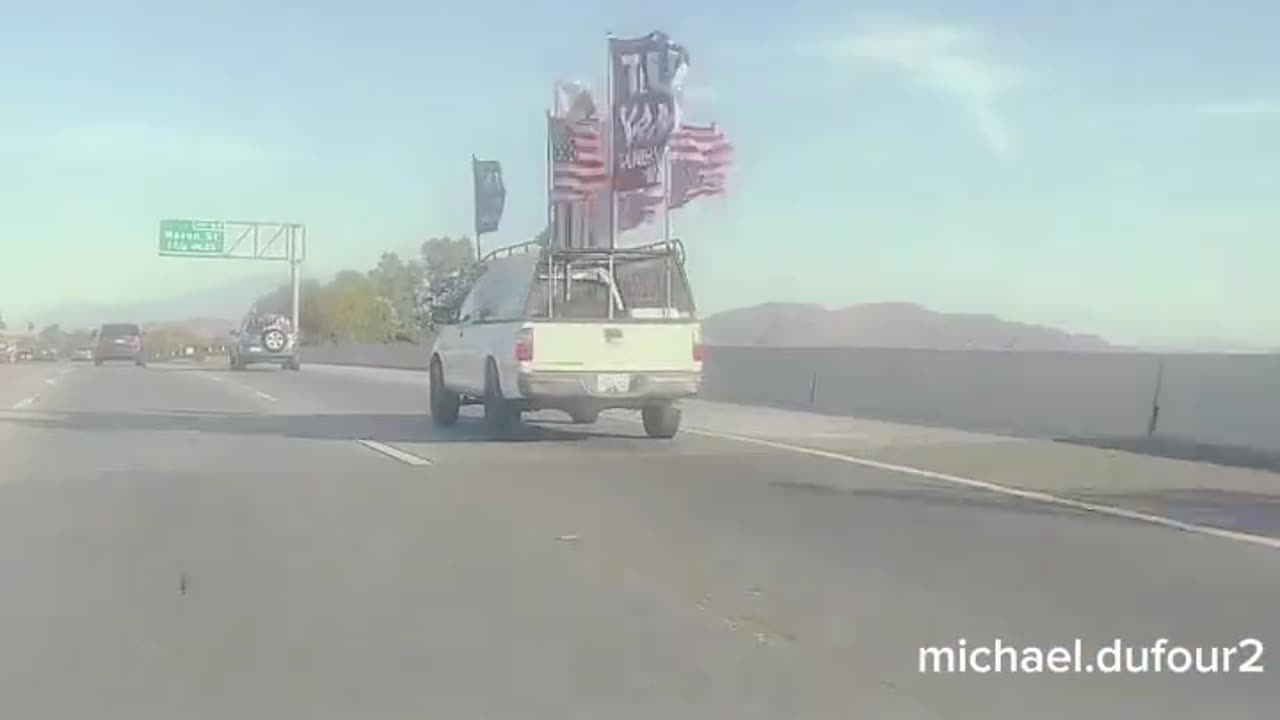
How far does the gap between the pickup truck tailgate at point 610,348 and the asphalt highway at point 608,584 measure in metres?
1.38

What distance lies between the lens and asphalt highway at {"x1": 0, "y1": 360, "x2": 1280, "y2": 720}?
7297mm

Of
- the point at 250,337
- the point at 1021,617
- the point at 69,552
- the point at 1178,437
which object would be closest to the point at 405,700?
the point at 1021,617

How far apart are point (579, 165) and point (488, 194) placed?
13698mm

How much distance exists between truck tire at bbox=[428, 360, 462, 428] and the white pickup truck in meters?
0.61

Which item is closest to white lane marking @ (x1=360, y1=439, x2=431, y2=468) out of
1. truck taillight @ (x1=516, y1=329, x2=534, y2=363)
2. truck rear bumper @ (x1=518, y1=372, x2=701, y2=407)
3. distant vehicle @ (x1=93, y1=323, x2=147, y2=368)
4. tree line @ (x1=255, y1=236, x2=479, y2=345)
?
truck rear bumper @ (x1=518, y1=372, x2=701, y2=407)

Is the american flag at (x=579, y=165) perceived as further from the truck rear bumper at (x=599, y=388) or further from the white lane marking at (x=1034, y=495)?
the truck rear bumper at (x=599, y=388)

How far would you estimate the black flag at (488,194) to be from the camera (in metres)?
52.3

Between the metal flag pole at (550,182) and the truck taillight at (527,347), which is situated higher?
the metal flag pole at (550,182)

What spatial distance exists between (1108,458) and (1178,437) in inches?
78.2

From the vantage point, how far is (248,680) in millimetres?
7547

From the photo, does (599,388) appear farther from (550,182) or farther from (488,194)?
(488,194)

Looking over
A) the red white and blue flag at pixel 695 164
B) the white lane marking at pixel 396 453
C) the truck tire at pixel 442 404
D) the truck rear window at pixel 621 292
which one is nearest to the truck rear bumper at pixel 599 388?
the truck rear window at pixel 621 292

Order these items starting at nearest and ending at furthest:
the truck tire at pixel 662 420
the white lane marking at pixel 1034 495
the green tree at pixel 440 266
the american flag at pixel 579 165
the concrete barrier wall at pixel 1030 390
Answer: the white lane marking at pixel 1034 495 → the concrete barrier wall at pixel 1030 390 → the truck tire at pixel 662 420 → the american flag at pixel 579 165 → the green tree at pixel 440 266

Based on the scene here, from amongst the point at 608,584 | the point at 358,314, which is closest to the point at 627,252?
the point at 608,584
